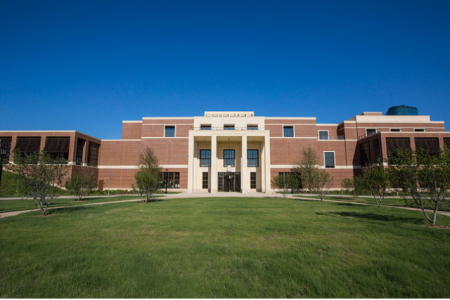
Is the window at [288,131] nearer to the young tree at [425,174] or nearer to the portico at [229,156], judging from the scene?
the portico at [229,156]

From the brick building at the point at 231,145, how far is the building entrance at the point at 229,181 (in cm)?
19

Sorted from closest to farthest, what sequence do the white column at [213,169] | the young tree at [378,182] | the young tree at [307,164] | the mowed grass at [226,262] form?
the mowed grass at [226,262]
the young tree at [378,182]
the white column at [213,169]
the young tree at [307,164]

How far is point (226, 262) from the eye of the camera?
5.62 meters

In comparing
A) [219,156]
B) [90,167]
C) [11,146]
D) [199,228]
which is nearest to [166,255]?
[199,228]

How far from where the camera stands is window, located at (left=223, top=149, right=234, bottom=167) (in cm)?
4312

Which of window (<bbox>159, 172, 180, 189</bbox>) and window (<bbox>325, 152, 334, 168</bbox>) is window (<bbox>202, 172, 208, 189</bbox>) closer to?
window (<bbox>159, 172, 180, 189</bbox>)

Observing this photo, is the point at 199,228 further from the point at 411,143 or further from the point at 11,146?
the point at 11,146

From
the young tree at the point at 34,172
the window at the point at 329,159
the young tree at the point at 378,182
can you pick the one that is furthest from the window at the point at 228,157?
the young tree at the point at 34,172

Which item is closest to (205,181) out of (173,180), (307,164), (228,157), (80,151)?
(228,157)

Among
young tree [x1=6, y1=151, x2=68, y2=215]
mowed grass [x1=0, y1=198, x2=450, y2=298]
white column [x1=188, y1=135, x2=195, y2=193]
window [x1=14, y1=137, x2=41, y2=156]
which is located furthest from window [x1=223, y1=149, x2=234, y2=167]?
window [x1=14, y1=137, x2=41, y2=156]

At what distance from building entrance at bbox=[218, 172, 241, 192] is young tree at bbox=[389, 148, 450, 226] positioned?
102 ft

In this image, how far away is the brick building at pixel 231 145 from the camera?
40.2 m

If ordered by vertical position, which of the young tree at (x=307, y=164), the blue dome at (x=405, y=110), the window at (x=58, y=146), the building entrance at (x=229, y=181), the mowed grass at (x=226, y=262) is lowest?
the mowed grass at (x=226, y=262)

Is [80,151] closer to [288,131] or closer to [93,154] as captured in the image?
[93,154]
